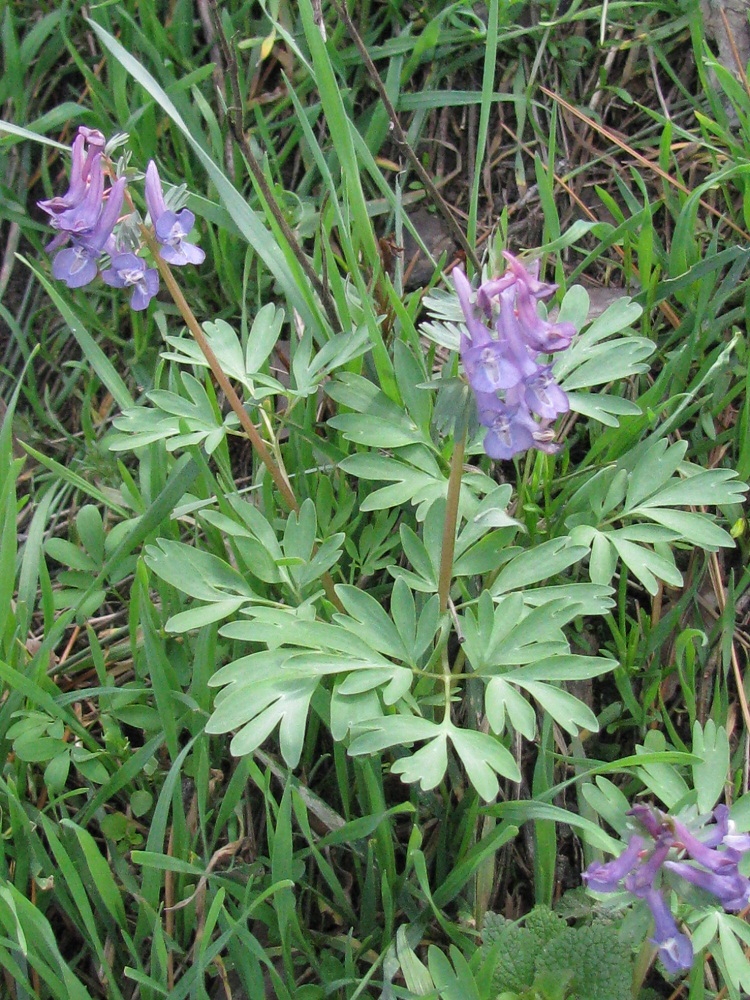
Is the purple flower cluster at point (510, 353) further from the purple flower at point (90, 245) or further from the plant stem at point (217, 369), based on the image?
the purple flower at point (90, 245)

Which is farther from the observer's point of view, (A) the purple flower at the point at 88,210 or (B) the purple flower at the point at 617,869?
(A) the purple flower at the point at 88,210

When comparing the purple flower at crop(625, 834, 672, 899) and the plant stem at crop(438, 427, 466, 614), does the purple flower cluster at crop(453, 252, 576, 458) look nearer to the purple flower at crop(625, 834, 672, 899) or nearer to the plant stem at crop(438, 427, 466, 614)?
the plant stem at crop(438, 427, 466, 614)

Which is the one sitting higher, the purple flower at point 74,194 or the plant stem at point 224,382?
the purple flower at point 74,194

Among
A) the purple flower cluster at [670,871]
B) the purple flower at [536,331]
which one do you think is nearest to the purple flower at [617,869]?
the purple flower cluster at [670,871]

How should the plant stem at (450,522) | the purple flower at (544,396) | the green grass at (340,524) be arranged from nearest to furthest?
the purple flower at (544,396)
the plant stem at (450,522)
the green grass at (340,524)

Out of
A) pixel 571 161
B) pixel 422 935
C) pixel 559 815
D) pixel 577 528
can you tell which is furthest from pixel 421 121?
pixel 422 935

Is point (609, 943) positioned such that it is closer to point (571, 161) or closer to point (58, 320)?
point (571, 161)

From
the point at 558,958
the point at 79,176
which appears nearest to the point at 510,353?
the point at 79,176

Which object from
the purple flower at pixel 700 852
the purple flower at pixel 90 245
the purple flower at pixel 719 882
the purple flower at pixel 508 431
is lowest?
the purple flower at pixel 719 882
